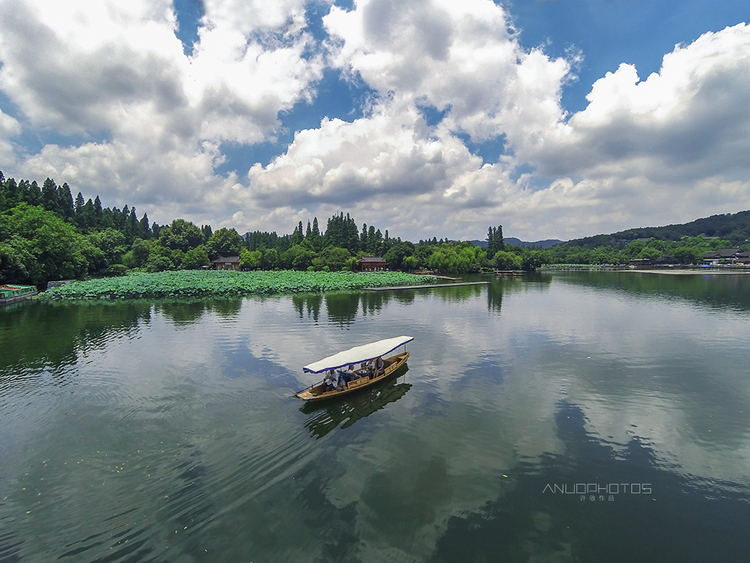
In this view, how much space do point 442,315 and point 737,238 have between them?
790 feet

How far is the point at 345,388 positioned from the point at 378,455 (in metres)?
4.95

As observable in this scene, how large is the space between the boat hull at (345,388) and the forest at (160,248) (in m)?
53.1

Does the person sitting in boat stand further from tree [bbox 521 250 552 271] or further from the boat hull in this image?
tree [bbox 521 250 552 271]

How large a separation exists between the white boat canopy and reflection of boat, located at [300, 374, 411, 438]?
162 cm

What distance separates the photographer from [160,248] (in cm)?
9238

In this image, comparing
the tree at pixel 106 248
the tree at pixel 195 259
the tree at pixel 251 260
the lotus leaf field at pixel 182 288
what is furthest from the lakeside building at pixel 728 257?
the tree at pixel 106 248

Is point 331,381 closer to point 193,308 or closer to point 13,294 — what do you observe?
point 193,308

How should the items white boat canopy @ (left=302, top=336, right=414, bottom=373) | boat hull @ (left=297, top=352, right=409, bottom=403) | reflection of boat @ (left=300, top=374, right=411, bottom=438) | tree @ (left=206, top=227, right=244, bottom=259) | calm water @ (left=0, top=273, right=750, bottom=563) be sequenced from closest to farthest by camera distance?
calm water @ (left=0, top=273, right=750, bottom=563)
reflection of boat @ (left=300, top=374, right=411, bottom=438)
boat hull @ (left=297, top=352, right=409, bottom=403)
white boat canopy @ (left=302, top=336, right=414, bottom=373)
tree @ (left=206, top=227, right=244, bottom=259)

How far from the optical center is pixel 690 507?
32.7 ft

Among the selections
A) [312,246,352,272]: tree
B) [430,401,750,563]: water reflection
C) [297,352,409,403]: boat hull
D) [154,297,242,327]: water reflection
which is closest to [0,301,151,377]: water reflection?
[154,297,242,327]: water reflection

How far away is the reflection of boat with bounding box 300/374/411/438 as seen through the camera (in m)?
14.4

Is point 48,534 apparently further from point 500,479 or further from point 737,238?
point 737,238

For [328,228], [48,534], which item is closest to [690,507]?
[48,534]

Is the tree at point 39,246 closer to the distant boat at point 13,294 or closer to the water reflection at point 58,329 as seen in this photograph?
the distant boat at point 13,294
